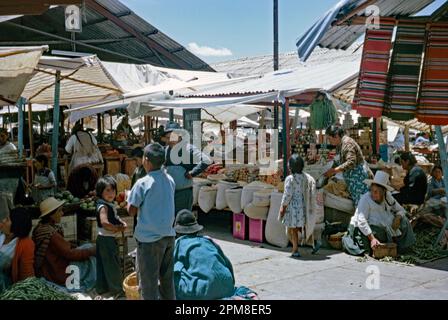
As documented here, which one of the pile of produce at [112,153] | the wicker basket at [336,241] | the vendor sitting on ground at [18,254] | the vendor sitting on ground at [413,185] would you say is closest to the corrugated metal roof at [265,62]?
the pile of produce at [112,153]

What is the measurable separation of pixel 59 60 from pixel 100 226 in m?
3.40

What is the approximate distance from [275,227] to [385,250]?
1.78m

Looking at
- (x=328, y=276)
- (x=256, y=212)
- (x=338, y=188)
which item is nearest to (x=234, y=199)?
(x=256, y=212)

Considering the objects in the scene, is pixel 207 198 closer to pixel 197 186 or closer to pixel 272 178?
pixel 197 186

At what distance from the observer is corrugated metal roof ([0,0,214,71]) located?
19170 mm

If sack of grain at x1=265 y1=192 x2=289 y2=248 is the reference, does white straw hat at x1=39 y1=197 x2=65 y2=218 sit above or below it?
above

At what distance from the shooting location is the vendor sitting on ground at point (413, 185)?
368 inches

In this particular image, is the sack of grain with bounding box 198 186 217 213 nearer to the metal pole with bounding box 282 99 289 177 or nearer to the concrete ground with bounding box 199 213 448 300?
the metal pole with bounding box 282 99 289 177

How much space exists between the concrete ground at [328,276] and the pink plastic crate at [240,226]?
74 cm

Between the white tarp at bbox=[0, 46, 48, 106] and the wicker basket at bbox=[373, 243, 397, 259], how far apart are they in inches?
203

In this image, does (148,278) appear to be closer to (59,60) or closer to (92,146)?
(59,60)

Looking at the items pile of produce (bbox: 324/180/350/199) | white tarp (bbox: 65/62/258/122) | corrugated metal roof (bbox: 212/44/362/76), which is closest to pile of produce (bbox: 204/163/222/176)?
white tarp (bbox: 65/62/258/122)

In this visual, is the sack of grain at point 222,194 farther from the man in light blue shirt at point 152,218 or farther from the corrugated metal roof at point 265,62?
the corrugated metal roof at point 265,62
